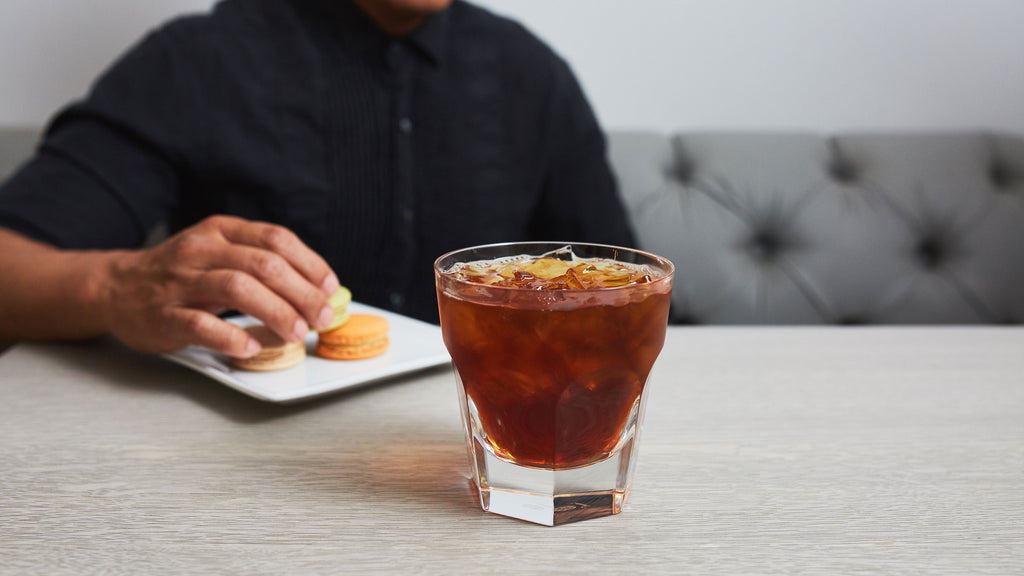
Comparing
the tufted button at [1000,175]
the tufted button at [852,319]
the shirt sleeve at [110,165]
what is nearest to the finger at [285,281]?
the shirt sleeve at [110,165]

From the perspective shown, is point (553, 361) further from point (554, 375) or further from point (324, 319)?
point (324, 319)

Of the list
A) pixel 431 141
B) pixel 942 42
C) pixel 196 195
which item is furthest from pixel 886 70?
pixel 196 195

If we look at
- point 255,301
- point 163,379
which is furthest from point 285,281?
point 163,379

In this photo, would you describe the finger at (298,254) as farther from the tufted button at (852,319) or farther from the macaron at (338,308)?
the tufted button at (852,319)

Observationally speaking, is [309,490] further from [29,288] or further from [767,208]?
[767,208]

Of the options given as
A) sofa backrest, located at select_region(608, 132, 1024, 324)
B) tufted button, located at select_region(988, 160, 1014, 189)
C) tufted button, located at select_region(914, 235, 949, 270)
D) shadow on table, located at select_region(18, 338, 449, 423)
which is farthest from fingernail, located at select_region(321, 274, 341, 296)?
tufted button, located at select_region(988, 160, 1014, 189)

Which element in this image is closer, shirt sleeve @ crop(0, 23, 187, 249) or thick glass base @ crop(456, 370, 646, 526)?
A: thick glass base @ crop(456, 370, 646, 526)

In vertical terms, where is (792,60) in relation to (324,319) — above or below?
above

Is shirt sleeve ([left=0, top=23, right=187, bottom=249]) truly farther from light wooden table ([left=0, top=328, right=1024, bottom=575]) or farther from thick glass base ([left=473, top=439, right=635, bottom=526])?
thick glass base ([left=473, top=439, right=635, bottom=526])
